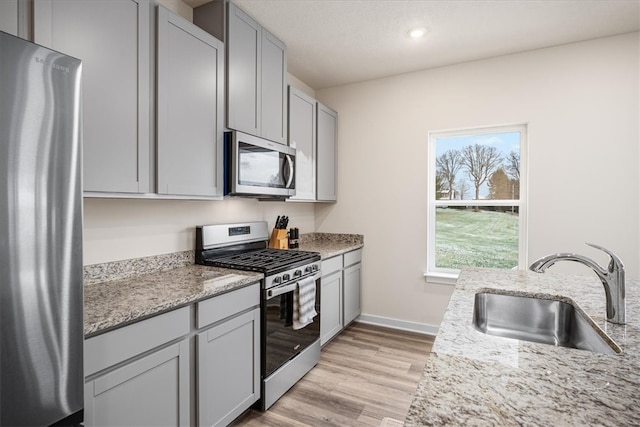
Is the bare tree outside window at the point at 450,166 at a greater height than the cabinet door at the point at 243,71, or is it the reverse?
the cabinet door at the point at 243,71

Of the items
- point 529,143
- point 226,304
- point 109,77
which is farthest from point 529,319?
point 109,77

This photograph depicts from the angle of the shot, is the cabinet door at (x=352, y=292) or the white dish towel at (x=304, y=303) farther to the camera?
the cabinet door at (x=352, y=292)

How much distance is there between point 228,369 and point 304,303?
0.75 m

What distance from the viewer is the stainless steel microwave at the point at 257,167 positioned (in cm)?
221

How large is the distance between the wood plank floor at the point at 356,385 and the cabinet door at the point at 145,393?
0.64 m

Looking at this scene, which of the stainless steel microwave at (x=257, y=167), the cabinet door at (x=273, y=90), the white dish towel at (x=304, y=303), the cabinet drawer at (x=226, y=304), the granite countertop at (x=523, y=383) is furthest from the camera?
the cabinet door at (x=273, y=90)

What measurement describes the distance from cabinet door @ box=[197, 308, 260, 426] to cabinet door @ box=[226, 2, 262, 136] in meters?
1.31

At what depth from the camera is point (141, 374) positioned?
1393mm

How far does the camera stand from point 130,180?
163 centimetres

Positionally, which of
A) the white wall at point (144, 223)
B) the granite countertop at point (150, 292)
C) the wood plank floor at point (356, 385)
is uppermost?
the white wall at point (144, 223)

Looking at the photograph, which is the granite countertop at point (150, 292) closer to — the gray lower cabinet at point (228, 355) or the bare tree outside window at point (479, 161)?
the gray lower cabinet at point (228, 355)

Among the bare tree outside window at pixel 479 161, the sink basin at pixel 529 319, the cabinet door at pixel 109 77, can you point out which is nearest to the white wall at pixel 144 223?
the cabinet door at pixel 109 77

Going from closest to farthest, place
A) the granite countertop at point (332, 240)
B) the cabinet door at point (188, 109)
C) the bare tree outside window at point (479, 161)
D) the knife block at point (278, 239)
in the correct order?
the cabinet door at point (188, 109), the knife block at point (278, 239), the bare tree outside window at point (479, 161), the granite countertop at point (332, 240)

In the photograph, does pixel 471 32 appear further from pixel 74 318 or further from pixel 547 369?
pixel 74 318
